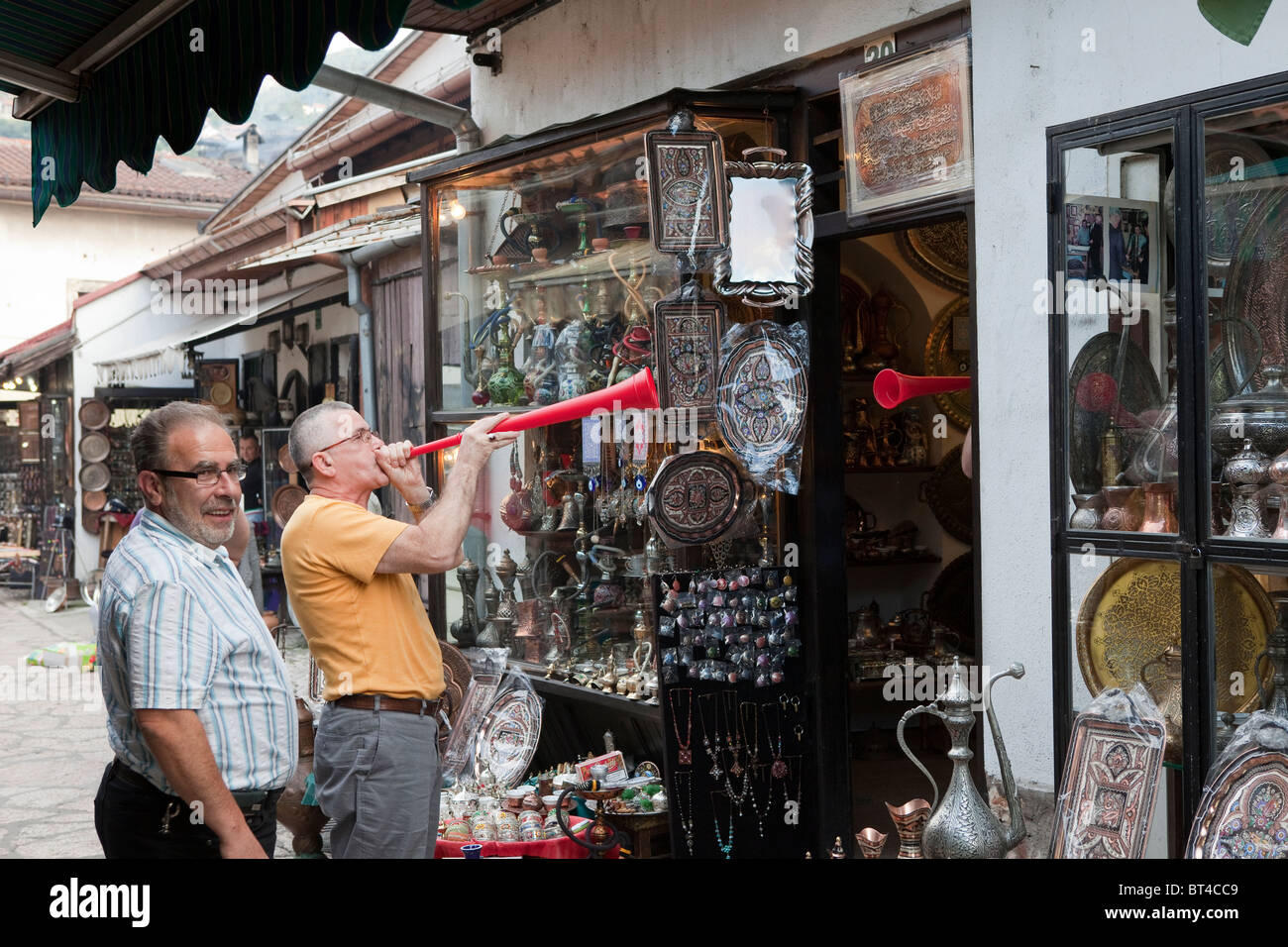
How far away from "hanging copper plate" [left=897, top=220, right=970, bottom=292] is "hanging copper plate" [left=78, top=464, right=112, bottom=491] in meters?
12.6

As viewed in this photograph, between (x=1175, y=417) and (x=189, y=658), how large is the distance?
243cm

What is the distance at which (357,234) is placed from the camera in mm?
8758

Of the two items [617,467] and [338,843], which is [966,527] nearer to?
[617,467]

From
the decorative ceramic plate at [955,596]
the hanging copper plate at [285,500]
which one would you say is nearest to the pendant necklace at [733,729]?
the decorative ceramic plate at [955,596]

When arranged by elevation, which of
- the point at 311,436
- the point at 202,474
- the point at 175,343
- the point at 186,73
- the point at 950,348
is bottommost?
the point at 202,474

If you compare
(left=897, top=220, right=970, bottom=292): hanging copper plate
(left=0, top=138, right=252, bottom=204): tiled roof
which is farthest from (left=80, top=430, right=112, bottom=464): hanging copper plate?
(left=897, top=220, right=970, bottom=292): hanging copper plate

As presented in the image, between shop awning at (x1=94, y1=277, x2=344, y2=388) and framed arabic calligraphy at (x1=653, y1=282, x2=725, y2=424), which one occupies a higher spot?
shop awning at (x1=94, y1=277, x2=344, y2=388)

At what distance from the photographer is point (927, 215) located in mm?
4402

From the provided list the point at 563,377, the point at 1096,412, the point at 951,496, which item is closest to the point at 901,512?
the point at 951,496

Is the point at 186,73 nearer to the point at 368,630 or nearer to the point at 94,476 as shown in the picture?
the point at 368,630

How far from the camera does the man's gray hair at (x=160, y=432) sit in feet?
9.68

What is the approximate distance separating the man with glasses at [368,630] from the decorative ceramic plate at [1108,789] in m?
1.72

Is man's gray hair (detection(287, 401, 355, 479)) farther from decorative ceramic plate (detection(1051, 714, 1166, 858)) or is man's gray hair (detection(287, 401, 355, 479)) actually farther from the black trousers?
decorative ceramic plate (detection(1051, 714, 1166, 858))

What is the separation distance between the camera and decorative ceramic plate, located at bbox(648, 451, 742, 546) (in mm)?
4949
